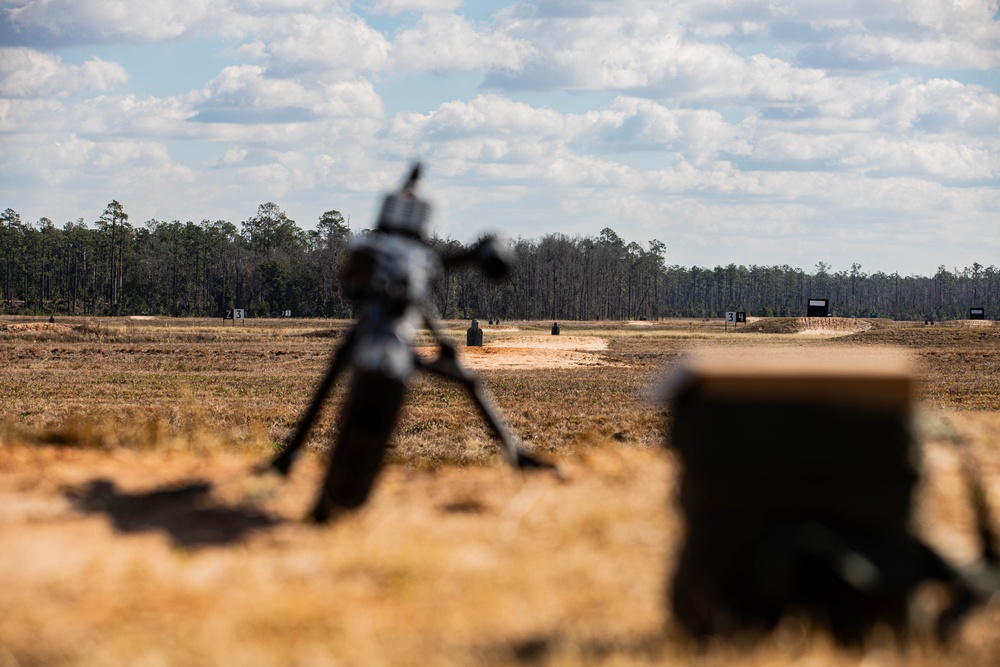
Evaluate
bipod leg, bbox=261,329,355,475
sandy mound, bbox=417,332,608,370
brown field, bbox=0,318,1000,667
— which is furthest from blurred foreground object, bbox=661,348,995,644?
sandy mound, bbox=417,332,608,370

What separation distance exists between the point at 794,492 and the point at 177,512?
3.76 metres

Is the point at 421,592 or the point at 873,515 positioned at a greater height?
the point at 873,515

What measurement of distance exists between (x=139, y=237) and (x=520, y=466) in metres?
158

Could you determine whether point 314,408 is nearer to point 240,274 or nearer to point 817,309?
point 817,309

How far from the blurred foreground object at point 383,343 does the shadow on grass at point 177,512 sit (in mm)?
464

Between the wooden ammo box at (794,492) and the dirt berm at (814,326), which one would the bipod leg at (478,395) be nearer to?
the wooden ammo box at (794,492)

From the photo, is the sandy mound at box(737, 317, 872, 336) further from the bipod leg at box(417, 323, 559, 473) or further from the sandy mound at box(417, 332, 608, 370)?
the bipod leg at box(417, 323, 559, 473)

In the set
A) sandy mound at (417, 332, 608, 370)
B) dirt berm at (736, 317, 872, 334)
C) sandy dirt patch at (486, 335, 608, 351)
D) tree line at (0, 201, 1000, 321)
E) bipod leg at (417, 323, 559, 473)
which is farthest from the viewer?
tree line at (0, 201, 1000, 321)

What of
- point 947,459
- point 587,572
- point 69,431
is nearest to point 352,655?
point 587,572

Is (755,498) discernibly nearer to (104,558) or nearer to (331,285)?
(104,558)

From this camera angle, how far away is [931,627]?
13.9ft

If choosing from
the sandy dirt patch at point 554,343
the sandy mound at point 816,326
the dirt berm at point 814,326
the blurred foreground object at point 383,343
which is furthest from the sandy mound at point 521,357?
the dirt berm at point 814,326

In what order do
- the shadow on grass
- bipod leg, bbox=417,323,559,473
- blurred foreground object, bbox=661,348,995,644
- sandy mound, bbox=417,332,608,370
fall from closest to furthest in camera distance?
1. blurred foreground object, bbox=661,348,995,644
2. the shadow on grass
3. bipod leg, bbox=417,323,559,473
4. sandy mound, bbox=417,332,608,370

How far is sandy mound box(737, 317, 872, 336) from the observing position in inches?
3162
